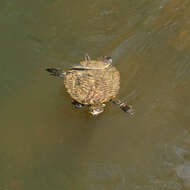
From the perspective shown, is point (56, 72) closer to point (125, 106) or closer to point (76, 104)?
point (76, 104)

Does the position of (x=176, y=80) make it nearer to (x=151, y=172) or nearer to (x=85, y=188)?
(x=151, y=172)

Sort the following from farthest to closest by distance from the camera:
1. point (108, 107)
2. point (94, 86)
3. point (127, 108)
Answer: point (108, 107), point (127, 108), point (94, 86)

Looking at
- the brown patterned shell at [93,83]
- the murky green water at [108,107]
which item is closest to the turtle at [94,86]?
the brown patterned shell at [93,83]

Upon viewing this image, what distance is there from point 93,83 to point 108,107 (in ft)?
1.68

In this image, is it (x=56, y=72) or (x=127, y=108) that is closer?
(x=127, y=108)

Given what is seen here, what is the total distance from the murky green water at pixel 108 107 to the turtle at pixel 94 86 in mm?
249

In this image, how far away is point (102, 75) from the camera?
3.73 meters

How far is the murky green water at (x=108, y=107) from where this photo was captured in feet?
12.1

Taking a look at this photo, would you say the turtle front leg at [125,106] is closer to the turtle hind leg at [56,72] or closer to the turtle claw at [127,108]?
the turtle claw at [127,108]

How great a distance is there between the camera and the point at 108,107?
4004 mm

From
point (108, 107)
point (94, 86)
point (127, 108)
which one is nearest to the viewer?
point (94, 86)

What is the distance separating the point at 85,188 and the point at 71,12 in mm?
2637

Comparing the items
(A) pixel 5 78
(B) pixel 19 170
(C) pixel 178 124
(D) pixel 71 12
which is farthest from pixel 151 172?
(D) pixel 71 12

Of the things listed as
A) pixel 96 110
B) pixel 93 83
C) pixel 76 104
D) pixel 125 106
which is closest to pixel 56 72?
pixel 76 104
